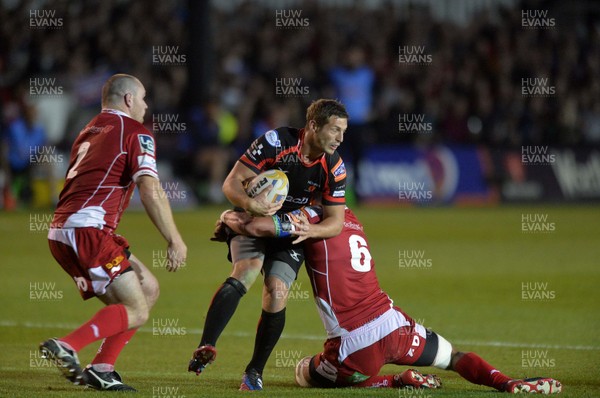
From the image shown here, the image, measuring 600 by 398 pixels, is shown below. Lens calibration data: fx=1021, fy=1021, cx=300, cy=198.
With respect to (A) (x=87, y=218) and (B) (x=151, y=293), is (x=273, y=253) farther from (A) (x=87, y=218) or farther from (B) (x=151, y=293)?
(A) (x=87, y=218)

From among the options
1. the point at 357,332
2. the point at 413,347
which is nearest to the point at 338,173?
the point at 357,332

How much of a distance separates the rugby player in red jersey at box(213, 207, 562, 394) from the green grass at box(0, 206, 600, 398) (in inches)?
8.7

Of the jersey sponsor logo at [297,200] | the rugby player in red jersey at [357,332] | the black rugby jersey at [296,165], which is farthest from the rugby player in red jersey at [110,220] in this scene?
the jersey sponsor logo at [297,200]

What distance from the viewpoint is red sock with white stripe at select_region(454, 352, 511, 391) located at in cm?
720

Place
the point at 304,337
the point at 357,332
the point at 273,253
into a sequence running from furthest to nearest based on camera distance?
the point at 304,337, the point at 273,253, the point at 357,332

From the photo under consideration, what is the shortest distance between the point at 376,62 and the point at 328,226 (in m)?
19.6

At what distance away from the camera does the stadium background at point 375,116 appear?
1588 cm

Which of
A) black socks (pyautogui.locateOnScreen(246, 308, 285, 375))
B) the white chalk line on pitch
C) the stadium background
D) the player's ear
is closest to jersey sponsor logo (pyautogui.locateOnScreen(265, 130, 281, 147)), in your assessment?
the player's ear

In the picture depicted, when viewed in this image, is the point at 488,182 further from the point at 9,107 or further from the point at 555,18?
the point at 9,107

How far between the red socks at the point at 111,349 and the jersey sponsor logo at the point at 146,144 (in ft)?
4.27

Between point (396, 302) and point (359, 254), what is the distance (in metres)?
4.39

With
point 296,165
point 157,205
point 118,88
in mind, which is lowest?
point 157,205

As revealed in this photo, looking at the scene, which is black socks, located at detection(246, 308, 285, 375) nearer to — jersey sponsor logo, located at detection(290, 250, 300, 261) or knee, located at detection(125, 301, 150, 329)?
jersey sponsor logo, located at detection(290, 250, 300, 261)

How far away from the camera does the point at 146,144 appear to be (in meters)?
7.23
